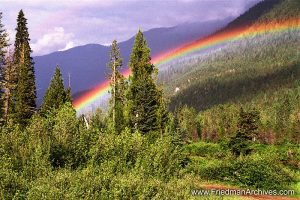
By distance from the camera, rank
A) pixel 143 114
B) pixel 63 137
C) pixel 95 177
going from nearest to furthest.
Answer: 1. pixel 95 177
2. pixel 63 137
3. pixel 143 114

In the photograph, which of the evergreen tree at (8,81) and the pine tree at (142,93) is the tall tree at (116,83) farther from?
the evergreen tree at (8,81)

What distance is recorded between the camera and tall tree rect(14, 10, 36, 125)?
148 ft

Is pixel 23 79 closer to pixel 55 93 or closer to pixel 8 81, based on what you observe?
pixel 8 81

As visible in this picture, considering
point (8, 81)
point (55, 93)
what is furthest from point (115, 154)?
point (55, 93)

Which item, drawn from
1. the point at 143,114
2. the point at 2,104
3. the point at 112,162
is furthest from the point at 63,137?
the point at 2,104

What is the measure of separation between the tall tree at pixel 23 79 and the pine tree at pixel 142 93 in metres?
15.0

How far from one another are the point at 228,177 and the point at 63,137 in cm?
1386

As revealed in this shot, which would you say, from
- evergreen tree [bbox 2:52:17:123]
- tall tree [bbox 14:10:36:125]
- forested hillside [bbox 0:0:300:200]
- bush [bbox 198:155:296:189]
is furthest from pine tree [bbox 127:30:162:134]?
evergreen tree [bbox 2:52:17:123]

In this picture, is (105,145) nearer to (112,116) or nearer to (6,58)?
(112,116)

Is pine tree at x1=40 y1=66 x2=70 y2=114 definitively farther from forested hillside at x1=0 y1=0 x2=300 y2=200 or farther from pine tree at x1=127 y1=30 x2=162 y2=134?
pine tree at x1=127 y1=30 x2=162 y2=134

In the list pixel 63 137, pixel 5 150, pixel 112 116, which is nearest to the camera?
pixel 5 150

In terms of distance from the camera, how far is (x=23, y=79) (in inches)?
1795

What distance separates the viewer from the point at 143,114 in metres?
36.4

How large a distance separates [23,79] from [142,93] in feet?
61.7
